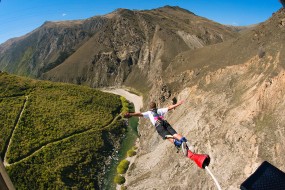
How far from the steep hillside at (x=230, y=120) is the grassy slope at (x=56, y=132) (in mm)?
10821

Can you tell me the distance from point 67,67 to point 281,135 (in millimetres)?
151777

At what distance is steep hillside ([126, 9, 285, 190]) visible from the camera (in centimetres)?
3688

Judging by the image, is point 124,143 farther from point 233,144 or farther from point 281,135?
point 281,135

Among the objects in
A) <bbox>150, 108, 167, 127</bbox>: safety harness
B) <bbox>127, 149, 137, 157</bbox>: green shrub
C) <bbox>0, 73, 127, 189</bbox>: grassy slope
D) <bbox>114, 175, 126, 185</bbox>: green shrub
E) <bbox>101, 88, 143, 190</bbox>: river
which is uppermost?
<bbox>150, 108, 167, 127</bbox>: safety harness

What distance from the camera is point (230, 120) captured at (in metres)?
43.5

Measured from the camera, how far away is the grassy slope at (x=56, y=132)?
59250 millimetres

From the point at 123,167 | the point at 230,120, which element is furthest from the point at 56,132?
the point at 230,120

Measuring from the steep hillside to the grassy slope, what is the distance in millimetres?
10821

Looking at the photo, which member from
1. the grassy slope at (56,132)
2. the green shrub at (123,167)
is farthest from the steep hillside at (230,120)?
the grassy slope at (56,132)

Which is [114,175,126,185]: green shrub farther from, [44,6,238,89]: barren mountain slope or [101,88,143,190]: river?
[44,6,238,89]: barren mountain slope

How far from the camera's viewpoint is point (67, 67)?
6895 inches

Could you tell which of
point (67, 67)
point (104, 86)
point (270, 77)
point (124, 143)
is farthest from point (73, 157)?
point (67, 67)

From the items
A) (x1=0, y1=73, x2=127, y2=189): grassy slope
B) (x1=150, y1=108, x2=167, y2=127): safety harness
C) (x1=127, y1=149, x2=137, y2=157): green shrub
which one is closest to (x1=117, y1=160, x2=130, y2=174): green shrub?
(x1=127, y1=149, x2=137, y2=157): green shrub

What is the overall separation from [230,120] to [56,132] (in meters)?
45.1
